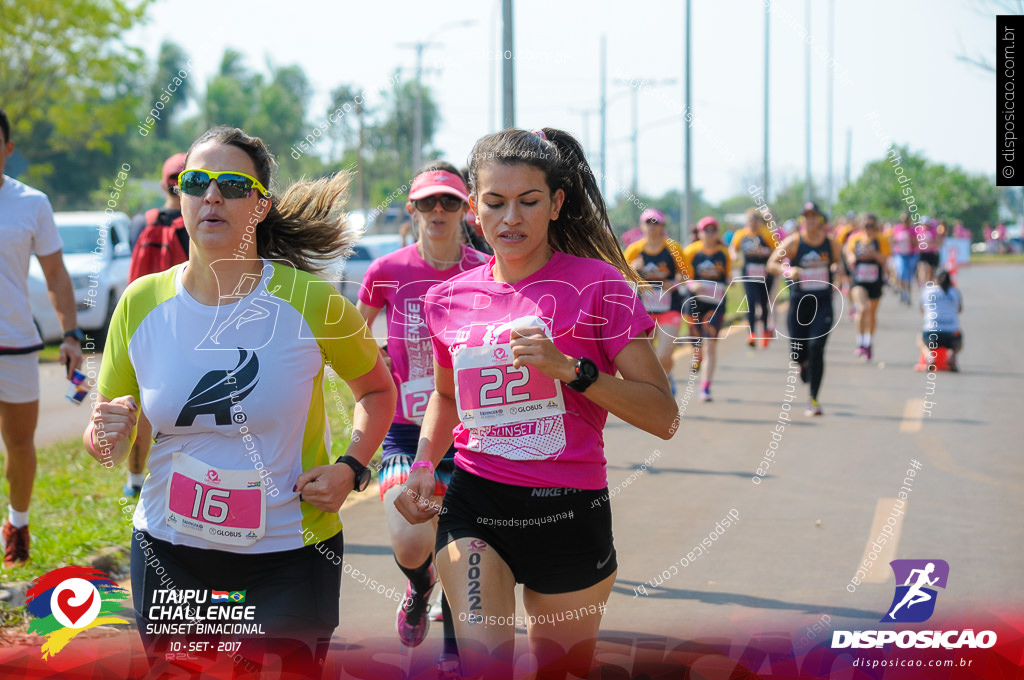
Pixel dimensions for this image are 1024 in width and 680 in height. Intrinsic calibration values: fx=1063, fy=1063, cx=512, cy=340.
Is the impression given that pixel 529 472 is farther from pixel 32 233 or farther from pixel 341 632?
pixel 32 233

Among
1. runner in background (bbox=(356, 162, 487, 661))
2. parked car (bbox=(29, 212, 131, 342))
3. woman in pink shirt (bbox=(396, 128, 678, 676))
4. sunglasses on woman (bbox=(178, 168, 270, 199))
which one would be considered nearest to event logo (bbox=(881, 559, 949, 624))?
woman in pink shirt (bbox=(396, 128, 678, 676))

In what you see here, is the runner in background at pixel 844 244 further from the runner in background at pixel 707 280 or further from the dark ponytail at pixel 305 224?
the dark ponytail at pixel 305 224

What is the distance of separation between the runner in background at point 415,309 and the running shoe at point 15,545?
186 cm

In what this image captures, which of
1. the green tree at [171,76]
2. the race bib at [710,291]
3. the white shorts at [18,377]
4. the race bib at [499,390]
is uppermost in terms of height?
the green tree at [171,76]

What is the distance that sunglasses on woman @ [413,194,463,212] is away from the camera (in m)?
4.75

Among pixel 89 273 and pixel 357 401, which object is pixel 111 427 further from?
pixel 89 273

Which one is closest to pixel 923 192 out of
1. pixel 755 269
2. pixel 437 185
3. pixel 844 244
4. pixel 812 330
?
pixel 844 244

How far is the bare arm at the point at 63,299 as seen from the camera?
5309 millimetres

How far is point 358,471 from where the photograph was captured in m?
A: 3.01

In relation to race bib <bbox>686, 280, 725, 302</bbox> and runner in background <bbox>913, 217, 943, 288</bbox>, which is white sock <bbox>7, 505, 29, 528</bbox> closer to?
race bib <bbox>686, 280, 725, 302</bbox>

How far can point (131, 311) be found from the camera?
Answer: 2.93 meters

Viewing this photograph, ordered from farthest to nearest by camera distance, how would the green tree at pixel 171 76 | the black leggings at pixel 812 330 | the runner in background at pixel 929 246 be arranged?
the green tree at pixel 171 76 → the runner in background at pixel 929 246 → the black leggings at pixel 812 330

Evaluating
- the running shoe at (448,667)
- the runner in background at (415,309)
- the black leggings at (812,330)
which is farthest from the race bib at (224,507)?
the black leggings at (812,330)

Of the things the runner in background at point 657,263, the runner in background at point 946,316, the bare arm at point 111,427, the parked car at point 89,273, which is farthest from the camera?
the parked car at point 89,273
